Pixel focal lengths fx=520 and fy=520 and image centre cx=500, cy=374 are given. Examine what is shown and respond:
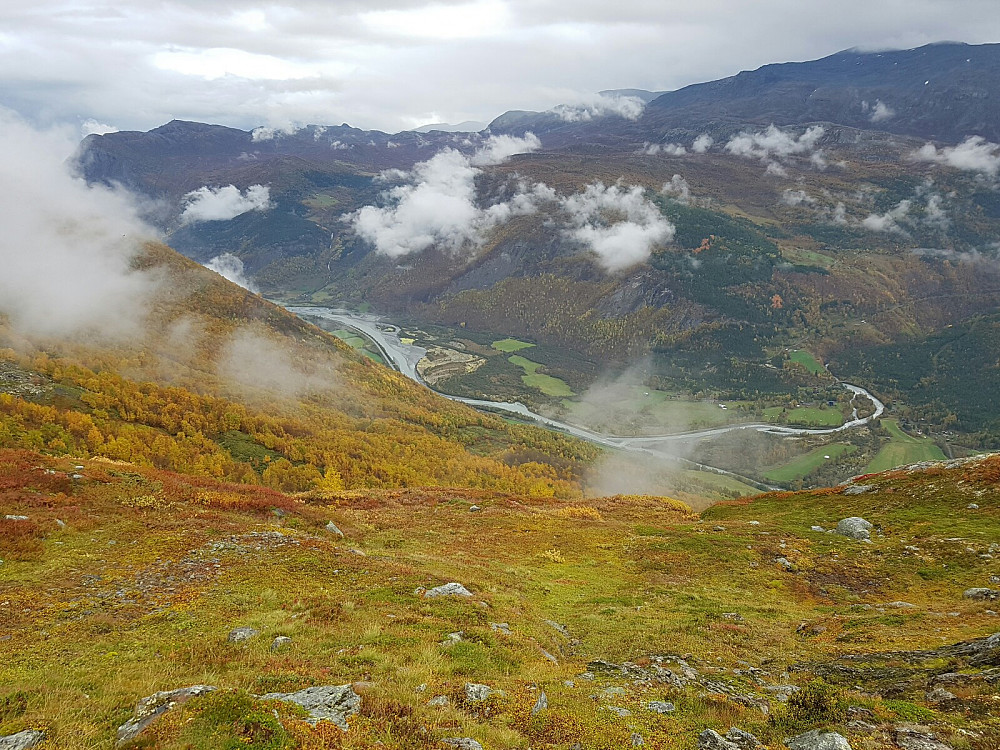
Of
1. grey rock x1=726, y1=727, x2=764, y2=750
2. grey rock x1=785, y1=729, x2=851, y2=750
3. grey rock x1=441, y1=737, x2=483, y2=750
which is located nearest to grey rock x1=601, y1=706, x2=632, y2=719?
grey rock x1=726, y1=727, x2=764, y2=750

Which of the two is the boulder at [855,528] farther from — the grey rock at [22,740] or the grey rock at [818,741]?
the grey rock at [22,740]

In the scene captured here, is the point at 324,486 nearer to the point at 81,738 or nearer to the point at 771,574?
the point at 771,574

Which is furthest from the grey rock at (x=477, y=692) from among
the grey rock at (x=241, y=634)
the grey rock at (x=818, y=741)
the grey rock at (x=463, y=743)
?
the grey rock at (x=241, y=634)

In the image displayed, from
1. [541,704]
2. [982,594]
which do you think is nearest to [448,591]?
[541,704]

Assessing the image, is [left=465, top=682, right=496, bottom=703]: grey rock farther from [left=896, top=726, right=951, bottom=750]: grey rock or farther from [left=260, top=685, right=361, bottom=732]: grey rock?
[left=896, top=726, right=951, bottom=750]: grey rock

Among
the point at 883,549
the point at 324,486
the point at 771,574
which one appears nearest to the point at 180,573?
the point at 771,574

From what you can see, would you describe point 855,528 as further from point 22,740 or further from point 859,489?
point 22,740
